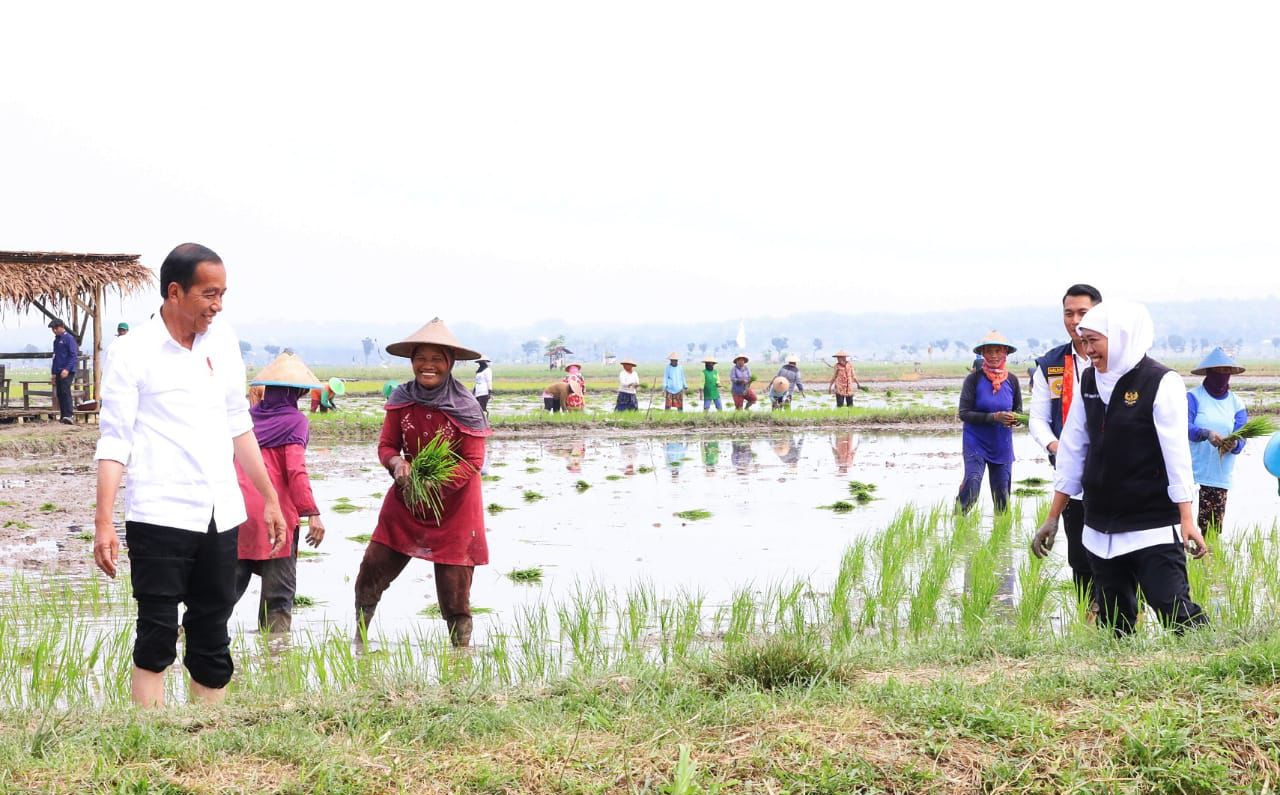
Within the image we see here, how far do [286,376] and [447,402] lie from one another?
878 mm

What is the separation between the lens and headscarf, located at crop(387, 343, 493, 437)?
4.73 m

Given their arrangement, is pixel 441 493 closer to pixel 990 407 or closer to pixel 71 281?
pixel 990 407

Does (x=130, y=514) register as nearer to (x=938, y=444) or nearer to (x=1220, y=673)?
(x=1220, y=673)

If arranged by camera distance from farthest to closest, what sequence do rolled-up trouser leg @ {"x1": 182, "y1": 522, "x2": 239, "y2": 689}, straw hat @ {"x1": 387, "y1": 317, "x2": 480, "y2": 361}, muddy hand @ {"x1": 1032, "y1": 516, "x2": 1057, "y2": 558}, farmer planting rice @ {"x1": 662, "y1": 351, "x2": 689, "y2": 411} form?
farmer planting rice @ {"x1": 662, "y1": 351, "x2": 689, "y2": 411}, straw hat @ {"x1": 387, "y1": 317, "x2": 480, "y2": 361}, muddy hand @ {"x1": 1032, "y1": 516, "x2": 1057, "y2": 558}, rolled-up trouser leg @ {"x1": 182, "y1": 522, "x2": 239, "y2": 689}

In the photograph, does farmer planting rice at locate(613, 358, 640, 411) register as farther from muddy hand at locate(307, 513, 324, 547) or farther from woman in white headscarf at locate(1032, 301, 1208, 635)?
woman in white headscarf at locate(1032, 301, 1208, 635)

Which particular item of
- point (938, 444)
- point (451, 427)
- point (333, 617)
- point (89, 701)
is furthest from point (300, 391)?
point (938, 444)

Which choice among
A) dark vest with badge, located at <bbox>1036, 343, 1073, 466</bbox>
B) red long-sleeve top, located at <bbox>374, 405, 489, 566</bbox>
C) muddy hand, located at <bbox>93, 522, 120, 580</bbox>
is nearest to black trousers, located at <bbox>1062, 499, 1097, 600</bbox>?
dark vest with badge, located at <bbox>1036, 343, 1073, 466</bbox>

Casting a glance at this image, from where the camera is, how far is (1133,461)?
394 cm

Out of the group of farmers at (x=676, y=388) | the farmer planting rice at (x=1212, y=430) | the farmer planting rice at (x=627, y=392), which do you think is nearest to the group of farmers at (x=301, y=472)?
the farmer planting rice at (x=1212, y=430)

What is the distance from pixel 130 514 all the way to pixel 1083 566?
3990 mm

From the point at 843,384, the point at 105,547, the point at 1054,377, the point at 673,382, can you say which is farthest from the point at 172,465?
the point at 843,384

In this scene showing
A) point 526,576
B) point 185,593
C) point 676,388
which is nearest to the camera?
point 185,593

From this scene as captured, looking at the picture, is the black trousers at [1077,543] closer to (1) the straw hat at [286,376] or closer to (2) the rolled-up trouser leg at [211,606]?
(1) the straw hat at [286,376]

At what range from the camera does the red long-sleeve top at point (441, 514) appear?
4.72m
